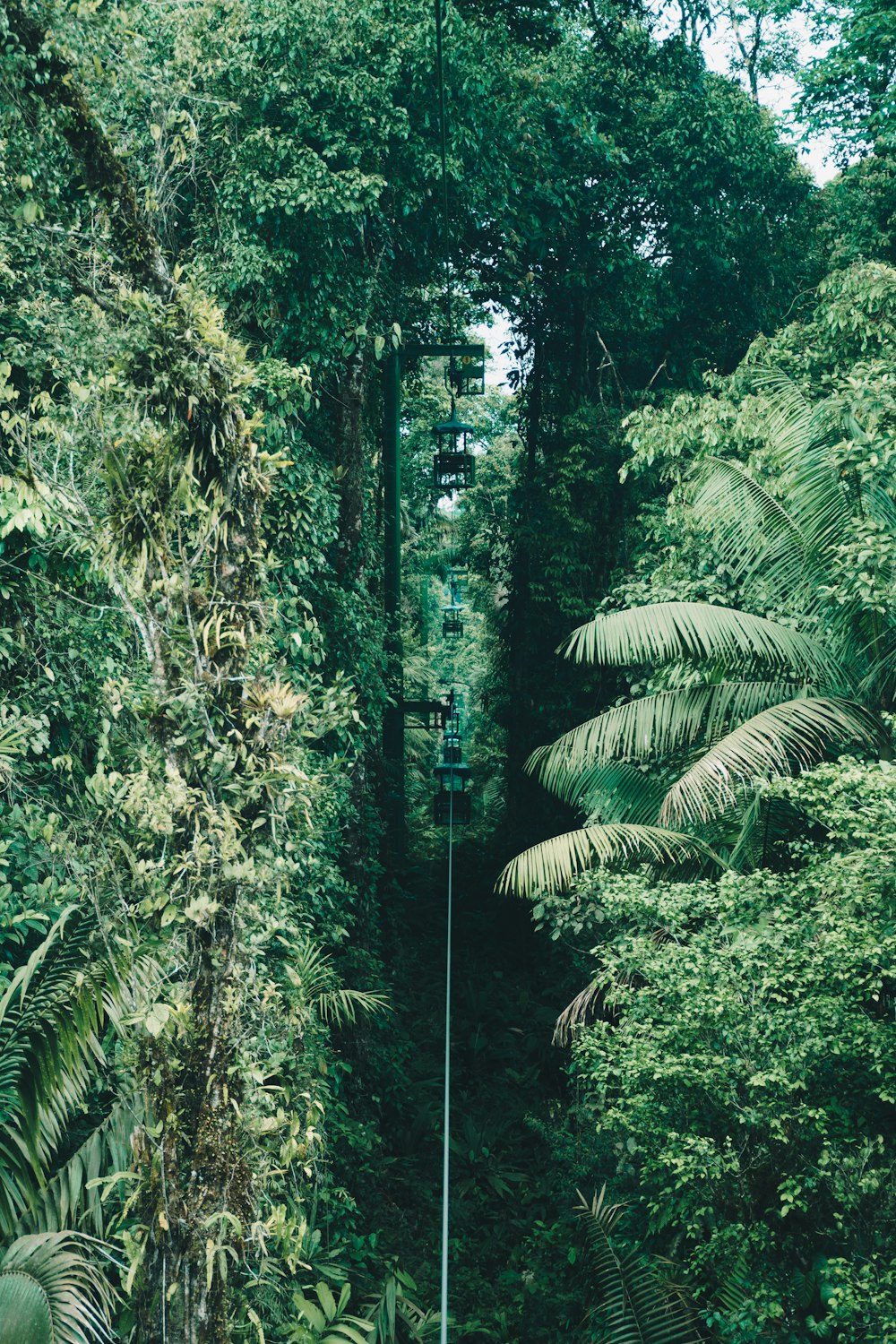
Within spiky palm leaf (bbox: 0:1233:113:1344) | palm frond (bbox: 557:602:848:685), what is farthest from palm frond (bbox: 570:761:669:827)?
spiky palm leaf (bbox: 0:1233:113:1344)

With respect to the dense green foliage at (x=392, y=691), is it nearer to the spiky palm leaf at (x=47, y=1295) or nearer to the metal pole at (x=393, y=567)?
the spiky palm leaf at (x=47, y=1295)

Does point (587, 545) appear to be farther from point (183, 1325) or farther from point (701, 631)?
point (183, 1325)

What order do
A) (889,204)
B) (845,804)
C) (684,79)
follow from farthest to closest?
(684,79) < (889,204) < (845,804)

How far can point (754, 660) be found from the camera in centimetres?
766

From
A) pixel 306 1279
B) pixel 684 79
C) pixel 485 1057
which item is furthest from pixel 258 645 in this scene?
pixel 684 79

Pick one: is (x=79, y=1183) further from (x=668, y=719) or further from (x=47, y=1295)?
(x=668, y=719)

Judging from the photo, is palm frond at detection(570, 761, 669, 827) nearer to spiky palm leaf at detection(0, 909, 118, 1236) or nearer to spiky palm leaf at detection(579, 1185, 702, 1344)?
spiky palm leaf at detection(579, 1185, 702, 1344)

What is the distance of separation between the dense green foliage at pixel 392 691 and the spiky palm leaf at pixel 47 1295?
18 mm

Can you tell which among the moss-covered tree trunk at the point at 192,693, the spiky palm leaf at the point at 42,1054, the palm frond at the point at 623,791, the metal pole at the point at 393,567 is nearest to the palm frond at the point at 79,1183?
the spiky palm leaf at the point at 42,1054

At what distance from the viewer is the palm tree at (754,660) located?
21.5 ft

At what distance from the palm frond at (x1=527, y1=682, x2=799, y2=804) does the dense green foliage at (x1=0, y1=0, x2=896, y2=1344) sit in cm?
5

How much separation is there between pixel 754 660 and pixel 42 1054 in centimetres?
563

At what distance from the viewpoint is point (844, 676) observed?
754 cm

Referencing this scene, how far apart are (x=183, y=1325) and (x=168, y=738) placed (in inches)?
85.6
